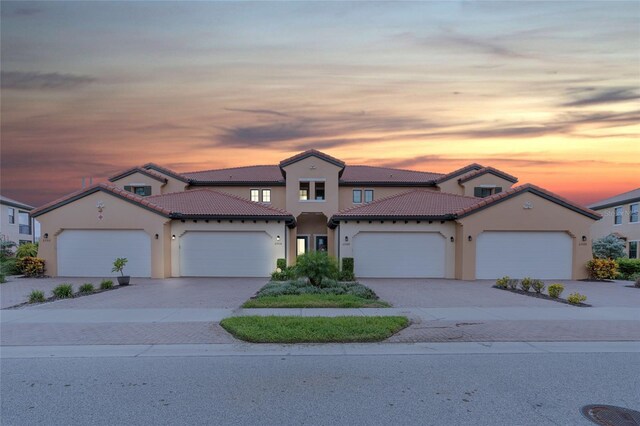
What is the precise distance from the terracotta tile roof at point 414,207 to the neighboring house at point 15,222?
107 ft

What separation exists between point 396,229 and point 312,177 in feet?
29.2

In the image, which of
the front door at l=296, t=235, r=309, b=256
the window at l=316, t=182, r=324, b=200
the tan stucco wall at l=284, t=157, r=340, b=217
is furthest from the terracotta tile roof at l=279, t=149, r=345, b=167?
the front door at l=296, t=235, r=309, b=256

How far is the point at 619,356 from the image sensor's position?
729 centimetres

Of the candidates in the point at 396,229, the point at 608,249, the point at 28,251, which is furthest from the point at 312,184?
the point at 608,249

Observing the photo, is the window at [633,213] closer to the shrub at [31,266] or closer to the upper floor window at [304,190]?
the upper floor window at [304,190]

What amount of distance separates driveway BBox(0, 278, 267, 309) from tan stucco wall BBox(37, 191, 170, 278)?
5.60 ft

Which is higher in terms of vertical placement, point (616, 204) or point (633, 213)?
point (616, 204)

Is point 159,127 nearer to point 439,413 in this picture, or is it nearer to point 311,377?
point 311,377

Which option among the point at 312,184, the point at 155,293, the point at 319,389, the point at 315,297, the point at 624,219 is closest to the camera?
the point at 319,389

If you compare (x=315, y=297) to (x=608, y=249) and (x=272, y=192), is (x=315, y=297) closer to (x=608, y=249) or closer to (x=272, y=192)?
(x=272, y=192)

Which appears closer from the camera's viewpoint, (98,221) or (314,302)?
(314,302)

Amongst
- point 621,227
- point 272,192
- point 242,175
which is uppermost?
point 242,175

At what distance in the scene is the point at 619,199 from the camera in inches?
1425

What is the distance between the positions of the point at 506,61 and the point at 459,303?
10.5 meters
